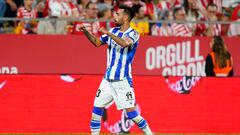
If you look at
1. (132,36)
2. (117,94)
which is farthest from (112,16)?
(132,36)

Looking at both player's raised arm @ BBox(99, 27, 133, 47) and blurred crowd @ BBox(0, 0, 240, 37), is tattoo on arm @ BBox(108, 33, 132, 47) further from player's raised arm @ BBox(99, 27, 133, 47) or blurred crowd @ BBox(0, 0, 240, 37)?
blurred crowd @ BBox(0, 0, 240, 37)

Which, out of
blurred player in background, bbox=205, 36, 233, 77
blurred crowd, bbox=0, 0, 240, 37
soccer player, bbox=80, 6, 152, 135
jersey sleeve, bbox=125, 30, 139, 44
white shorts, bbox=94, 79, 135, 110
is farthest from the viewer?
blurred crowd, bbox=0, 0, 240, 37

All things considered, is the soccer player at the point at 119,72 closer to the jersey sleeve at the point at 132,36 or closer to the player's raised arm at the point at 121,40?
the jersey sleeve at the point at 132,36

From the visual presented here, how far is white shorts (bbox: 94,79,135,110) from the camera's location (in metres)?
12.6

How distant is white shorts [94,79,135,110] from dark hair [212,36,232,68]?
5691mm

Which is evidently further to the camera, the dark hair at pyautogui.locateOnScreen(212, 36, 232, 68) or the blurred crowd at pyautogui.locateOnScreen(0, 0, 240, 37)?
the blurred crowd at pyautogui.locateOnScreen(0, 0, 240, 37)

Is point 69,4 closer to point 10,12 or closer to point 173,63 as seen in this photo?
point 10,12

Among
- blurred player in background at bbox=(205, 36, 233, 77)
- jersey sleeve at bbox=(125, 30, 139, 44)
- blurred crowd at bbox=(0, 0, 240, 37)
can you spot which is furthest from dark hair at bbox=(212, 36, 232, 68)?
jersey sleeve at bbox=(125, 30, 139, 44)

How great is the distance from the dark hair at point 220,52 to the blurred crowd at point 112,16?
432mm

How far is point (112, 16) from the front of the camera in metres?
19.1

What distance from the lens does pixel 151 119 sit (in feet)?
51.2

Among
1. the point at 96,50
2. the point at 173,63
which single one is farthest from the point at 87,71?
the point at 173,63

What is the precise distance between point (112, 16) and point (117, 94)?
22.1 ft

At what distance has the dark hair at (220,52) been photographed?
17.9 meters
